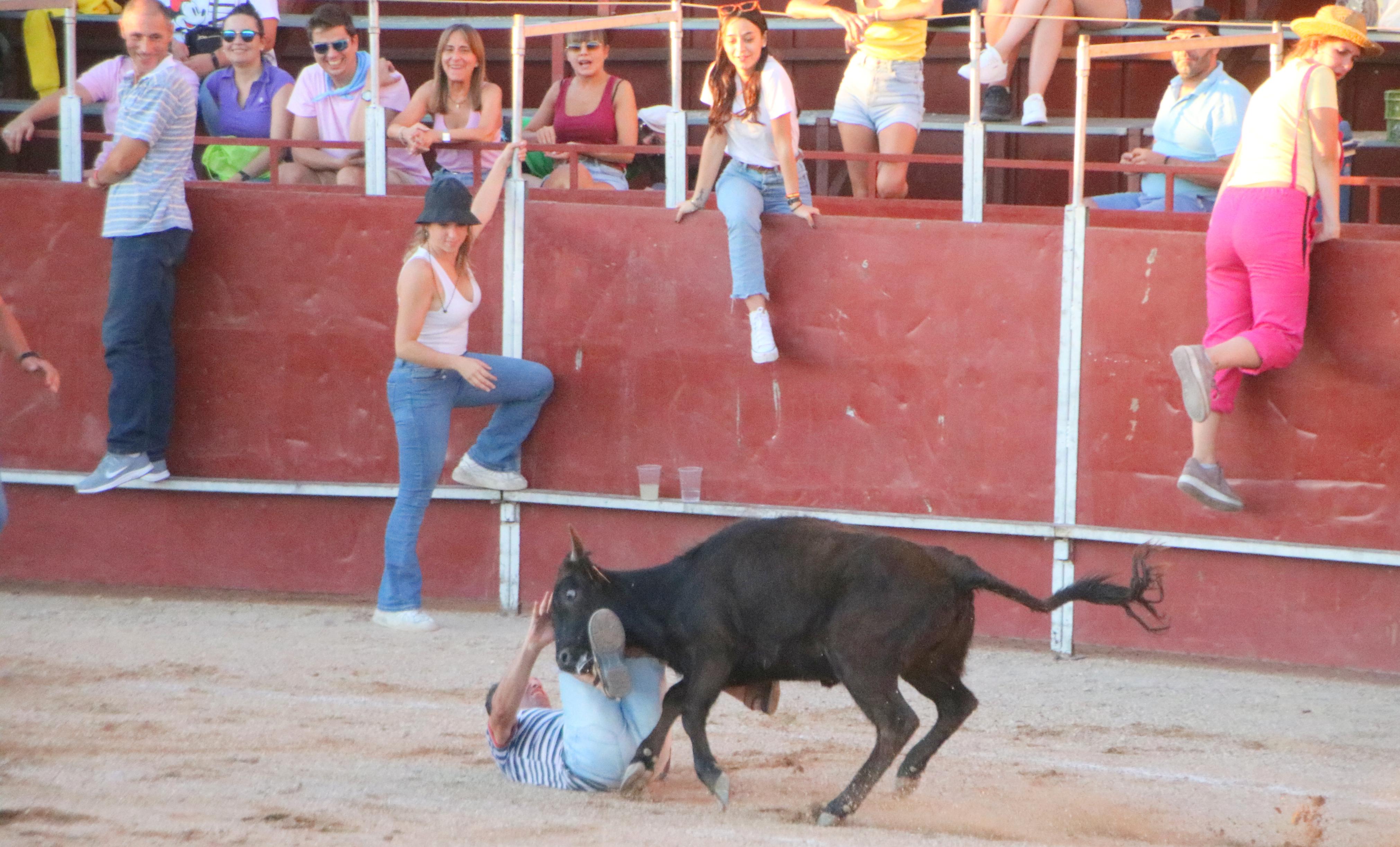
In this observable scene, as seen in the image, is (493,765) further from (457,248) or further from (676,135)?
(676,135)

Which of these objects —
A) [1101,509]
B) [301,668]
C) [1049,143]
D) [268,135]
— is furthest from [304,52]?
[1101,509]

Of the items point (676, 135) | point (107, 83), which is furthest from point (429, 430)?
point (107, 83)

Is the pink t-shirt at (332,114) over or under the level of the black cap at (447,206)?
over

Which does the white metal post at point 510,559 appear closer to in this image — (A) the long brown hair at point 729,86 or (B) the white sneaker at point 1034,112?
(A) the long brown hair at point 729,86

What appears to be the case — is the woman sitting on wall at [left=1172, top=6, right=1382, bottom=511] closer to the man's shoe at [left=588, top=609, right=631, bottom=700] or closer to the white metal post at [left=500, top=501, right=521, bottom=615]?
the man's shoe at [left=588, top=609, right=631, bottom=700]

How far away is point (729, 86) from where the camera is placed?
6.97 m

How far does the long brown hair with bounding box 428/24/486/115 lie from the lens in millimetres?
8062

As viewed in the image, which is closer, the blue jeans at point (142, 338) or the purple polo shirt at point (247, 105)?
the blue jeans at point (142, 338)

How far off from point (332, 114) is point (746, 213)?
2525 mm

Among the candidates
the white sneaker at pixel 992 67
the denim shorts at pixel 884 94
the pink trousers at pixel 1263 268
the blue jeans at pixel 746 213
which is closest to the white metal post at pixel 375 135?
the blue jeans at pixel 746 213

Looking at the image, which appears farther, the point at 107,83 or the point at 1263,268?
the point at 107,83

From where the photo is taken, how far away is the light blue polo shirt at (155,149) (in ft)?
23.6

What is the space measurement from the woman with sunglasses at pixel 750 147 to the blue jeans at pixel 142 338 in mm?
2448

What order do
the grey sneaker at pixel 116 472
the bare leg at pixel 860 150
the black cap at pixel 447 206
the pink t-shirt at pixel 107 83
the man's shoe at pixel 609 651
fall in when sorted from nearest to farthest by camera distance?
the man's shoe at pixel 609 651, the black cap at pixel 447 206, the grey sneaker at pixel 116 472, the bare leg at pixel 860 150, the pink t-shirt at pixel 107 83
